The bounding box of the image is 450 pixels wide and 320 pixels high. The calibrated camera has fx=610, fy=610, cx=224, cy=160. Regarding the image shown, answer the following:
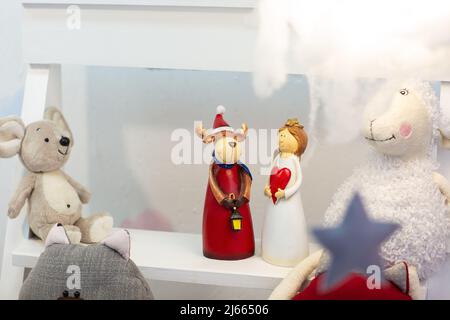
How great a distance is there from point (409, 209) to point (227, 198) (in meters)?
0.20

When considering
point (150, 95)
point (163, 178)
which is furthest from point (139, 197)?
point (150, 95)

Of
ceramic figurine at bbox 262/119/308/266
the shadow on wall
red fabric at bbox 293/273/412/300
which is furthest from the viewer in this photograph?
the shadow on wall

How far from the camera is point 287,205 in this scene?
27.1 inches

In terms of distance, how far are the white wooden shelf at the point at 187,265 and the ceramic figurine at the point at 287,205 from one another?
0.8 inches

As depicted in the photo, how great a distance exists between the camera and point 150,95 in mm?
933

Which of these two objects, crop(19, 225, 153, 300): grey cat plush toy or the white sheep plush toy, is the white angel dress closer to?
the white sheep plush toy

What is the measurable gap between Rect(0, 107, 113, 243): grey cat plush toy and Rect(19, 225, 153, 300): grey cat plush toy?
0.36 feet

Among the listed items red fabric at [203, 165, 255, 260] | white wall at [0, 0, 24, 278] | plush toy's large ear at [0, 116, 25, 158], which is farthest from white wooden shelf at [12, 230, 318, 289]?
white wall at [0, 0, 24, 278]

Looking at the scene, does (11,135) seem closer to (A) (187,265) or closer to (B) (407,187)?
(A) (187,265)

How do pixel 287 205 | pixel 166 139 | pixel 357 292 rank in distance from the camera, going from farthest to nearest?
1. pixel 166 139
2. pixel 287 205
3. pixel 357 292

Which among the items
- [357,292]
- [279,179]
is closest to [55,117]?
[279,179]

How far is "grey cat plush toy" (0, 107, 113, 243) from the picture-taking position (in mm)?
738

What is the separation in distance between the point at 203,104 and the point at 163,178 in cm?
13
